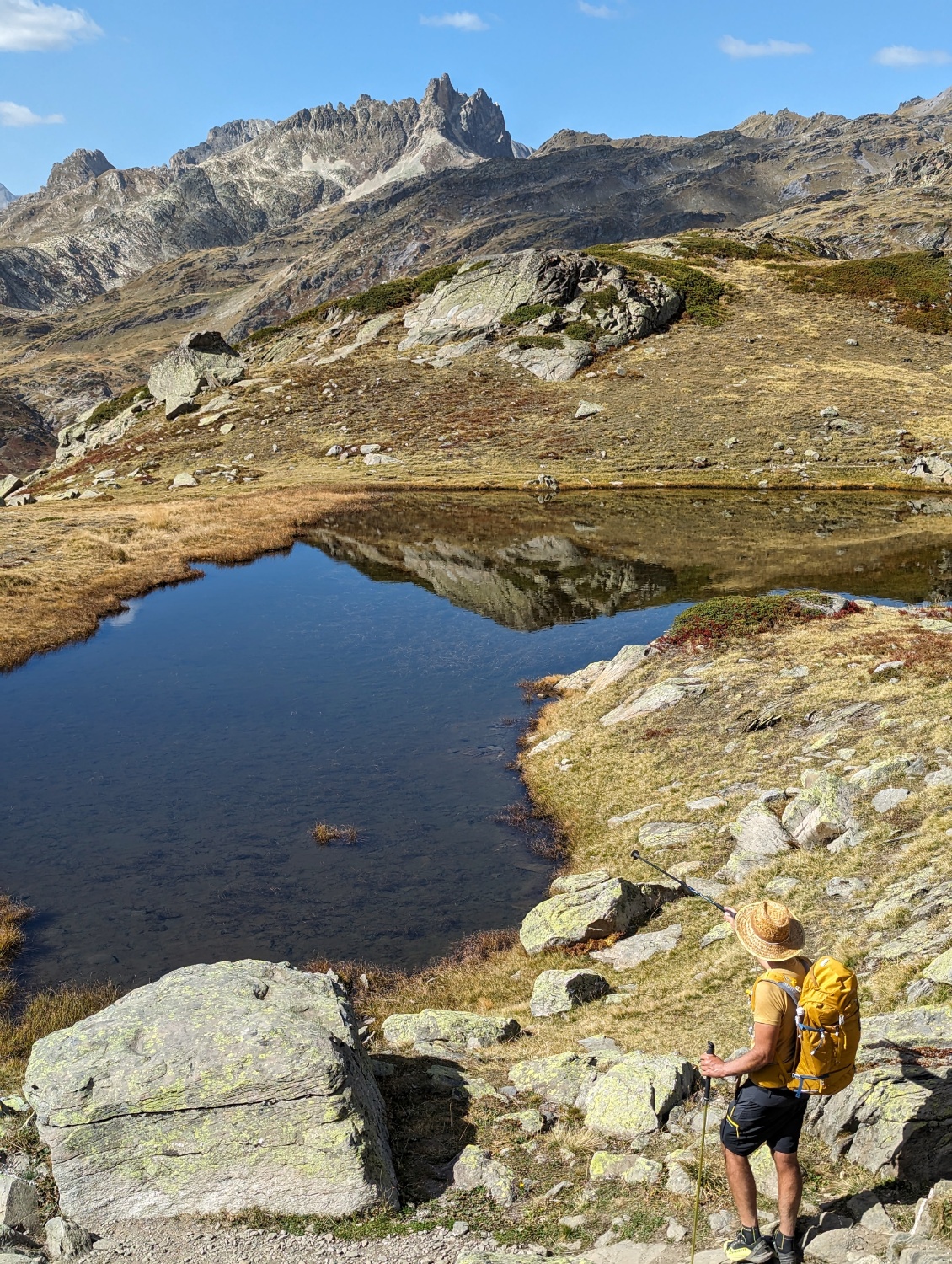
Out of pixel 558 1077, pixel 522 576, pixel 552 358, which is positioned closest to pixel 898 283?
pixel 552 358

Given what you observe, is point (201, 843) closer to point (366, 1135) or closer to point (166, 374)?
point (366, 1135)

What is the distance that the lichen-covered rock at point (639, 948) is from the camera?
15461mm

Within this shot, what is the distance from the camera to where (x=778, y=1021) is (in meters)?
7.45

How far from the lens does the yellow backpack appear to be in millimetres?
7375

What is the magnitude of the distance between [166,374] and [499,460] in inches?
2322

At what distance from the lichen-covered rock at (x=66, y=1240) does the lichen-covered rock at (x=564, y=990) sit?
7620mm

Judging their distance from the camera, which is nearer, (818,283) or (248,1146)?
(248,1146)

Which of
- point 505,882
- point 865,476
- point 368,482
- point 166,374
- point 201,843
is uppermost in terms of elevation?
point 166,374

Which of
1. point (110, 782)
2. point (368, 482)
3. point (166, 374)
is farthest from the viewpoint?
point (166, 374)

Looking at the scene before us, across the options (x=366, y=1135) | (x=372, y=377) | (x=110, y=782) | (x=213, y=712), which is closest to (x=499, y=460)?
(x=372, y=377)

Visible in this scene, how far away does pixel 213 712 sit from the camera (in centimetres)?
3011

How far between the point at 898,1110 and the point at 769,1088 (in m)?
1.87

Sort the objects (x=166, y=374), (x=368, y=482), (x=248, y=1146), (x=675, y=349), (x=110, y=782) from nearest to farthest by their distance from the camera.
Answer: (x=248, y=1146), (x=110, y=782), (x=368, y=482), (x=675, y=349), (x=166, y=374)

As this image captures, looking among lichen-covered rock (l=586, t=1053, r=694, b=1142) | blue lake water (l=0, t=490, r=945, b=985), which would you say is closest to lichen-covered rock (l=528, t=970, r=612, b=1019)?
blue lake water (l=0, t=490, r=945, b=985)
